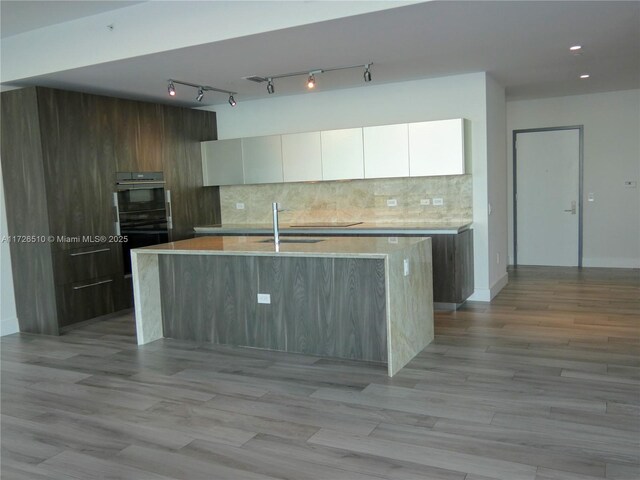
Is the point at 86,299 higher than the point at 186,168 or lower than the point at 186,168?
lower

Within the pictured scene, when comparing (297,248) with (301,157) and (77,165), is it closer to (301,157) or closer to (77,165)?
(301,157)

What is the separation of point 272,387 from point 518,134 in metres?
6.22

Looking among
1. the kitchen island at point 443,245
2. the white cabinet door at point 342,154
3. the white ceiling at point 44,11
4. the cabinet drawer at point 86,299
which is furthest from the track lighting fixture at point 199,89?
the cabinet drawer at point 86,299

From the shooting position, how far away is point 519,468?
257cm

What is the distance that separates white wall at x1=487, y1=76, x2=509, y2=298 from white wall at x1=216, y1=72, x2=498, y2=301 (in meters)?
0.08

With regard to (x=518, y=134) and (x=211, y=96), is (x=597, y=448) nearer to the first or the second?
(x=211, y=96)

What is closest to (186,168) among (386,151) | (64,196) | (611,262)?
(64,196)

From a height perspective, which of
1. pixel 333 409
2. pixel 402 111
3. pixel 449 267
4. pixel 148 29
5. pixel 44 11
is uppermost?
pixel 44 11

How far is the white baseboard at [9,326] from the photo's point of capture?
547 centimetres

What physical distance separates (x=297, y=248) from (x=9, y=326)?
10.6 ft

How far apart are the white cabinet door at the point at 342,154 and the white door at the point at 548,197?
3.35 meters

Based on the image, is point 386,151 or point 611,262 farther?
point 611,262

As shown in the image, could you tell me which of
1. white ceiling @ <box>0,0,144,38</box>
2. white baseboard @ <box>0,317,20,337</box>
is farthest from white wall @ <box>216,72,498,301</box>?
white baseboard @ <box>0,317,20,337</box>

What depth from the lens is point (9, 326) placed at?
5.55 meters
